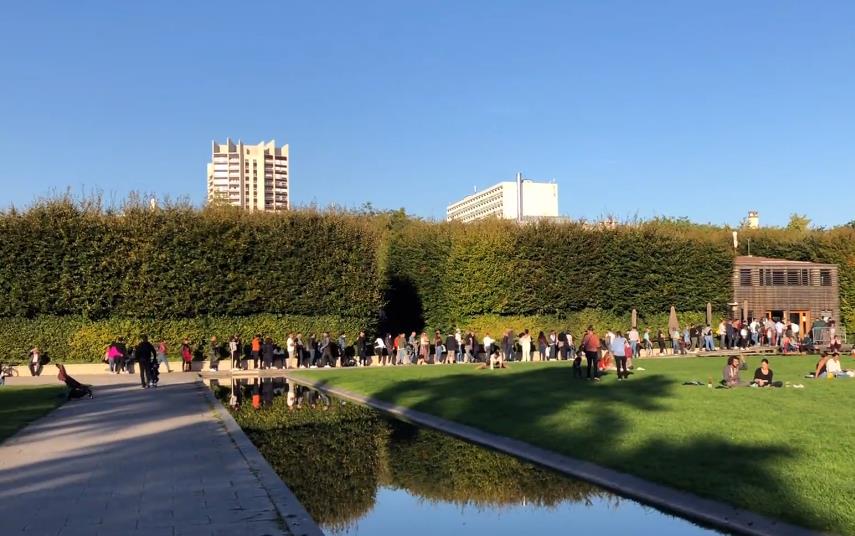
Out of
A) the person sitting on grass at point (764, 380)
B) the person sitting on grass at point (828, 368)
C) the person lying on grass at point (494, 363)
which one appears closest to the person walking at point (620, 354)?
the person sitting on grass at point (764, 380)

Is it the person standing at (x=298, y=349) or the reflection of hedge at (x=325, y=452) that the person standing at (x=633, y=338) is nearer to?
the person standing at (x=298, y=349)

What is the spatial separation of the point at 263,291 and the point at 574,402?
24.3 m

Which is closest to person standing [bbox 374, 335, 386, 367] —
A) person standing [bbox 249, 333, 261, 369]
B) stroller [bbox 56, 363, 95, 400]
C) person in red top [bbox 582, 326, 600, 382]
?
person standing [bbox 249, 333, 261, 369]

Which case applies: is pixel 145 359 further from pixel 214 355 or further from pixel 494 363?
pixel 494 363

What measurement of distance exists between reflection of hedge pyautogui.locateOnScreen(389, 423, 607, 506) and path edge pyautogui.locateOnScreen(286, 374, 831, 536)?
25 centimetres

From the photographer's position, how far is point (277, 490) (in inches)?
399

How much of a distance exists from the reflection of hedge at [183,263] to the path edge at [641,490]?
24440 millimetres

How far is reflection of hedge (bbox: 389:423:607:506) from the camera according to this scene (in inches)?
416

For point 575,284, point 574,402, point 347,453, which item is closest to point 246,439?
point 347,453

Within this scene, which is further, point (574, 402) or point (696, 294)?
point (696, 294)

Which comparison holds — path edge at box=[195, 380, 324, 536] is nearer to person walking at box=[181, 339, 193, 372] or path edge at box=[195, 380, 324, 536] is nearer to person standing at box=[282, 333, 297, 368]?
person walking at box=[181, 339, 193, 372]

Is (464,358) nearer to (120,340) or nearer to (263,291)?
(263,291)

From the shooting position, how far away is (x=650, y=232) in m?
49.3

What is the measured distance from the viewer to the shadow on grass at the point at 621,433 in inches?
379
